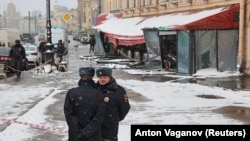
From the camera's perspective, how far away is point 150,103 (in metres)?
12.7

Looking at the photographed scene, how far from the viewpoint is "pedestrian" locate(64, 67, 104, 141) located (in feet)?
17.9

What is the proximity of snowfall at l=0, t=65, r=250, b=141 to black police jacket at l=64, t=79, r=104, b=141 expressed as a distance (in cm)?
301

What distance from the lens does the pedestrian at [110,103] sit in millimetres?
5770

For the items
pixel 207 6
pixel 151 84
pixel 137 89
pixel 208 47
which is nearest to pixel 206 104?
pixel 137 89

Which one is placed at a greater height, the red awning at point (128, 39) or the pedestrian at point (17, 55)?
the red awning at point (128, 39)

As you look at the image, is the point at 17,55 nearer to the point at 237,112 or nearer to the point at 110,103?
the point at 237,112

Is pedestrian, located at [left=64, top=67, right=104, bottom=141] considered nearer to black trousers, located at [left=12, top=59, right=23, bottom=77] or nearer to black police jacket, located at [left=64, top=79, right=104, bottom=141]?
black police jacket, located at [left=64, top=79, right=104, bottom=141]

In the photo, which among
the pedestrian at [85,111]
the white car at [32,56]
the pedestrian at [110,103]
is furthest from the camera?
the white car at [32,56]

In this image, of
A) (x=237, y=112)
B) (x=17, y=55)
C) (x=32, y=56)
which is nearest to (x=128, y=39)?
(x=32, y=56)

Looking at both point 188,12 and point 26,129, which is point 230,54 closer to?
point 188,12

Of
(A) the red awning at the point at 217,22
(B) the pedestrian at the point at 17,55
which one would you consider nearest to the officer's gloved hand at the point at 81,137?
(B) the pedestrian at the point at 17,55

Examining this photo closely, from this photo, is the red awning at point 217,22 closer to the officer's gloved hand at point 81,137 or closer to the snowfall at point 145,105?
the snowfall at point 145,105

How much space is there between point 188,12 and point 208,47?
182 inches

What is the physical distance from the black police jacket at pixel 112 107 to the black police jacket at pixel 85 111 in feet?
A: 0.74
